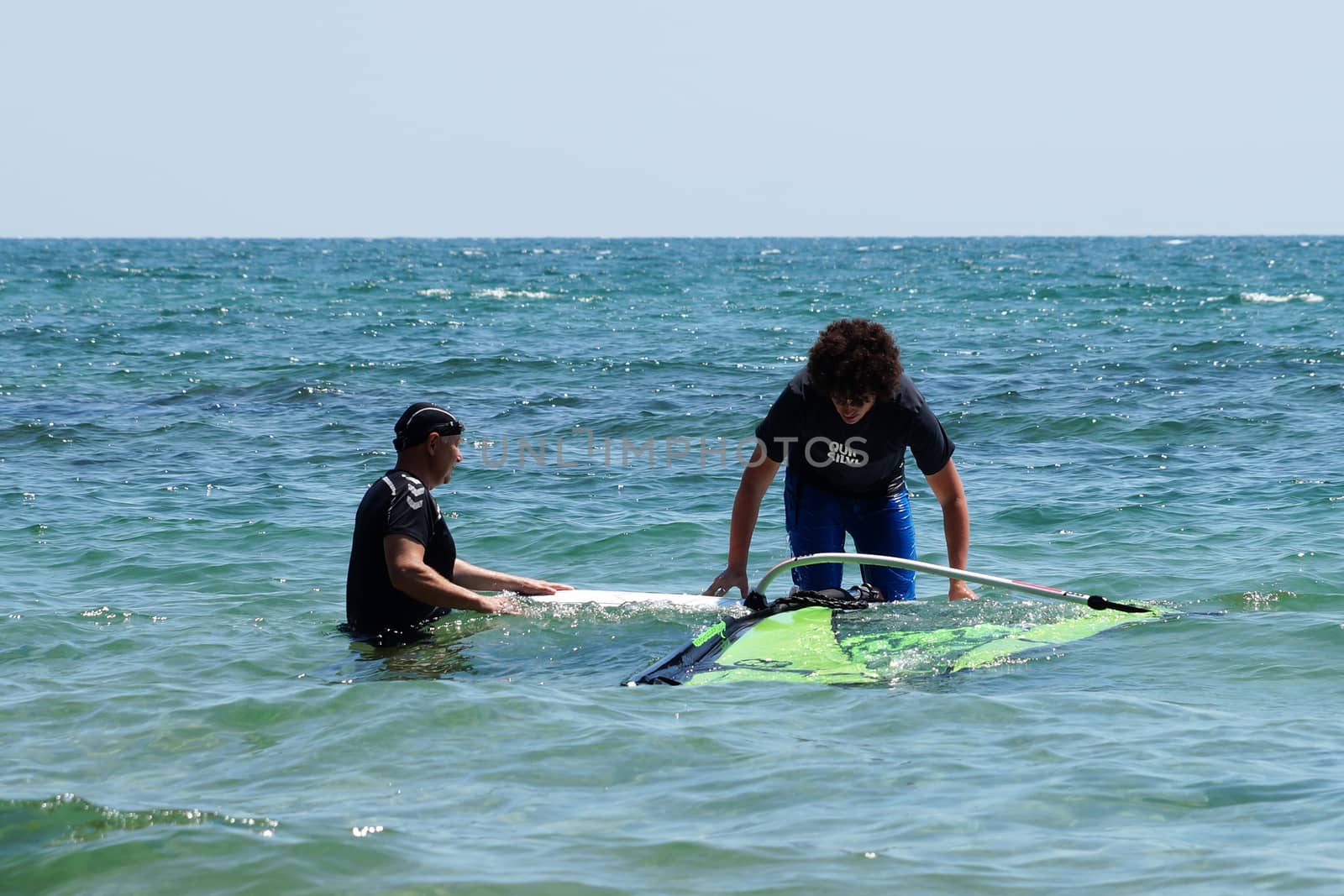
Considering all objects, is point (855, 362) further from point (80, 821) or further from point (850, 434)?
point (80, 821)

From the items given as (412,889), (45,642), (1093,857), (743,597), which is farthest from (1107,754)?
(45,642)

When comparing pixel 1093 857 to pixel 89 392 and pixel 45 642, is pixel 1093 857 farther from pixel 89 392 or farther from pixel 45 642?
pixel 89 392

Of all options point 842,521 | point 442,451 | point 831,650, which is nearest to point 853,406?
point 842,521

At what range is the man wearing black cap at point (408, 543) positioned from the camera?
6.50 metres

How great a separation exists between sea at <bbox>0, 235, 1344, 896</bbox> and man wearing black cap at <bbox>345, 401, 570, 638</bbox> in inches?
9.5

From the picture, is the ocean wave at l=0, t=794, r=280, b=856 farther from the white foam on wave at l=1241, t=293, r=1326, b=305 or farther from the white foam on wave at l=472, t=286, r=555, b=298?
the white foam on wave at l=472, t=286, r=555, b=298

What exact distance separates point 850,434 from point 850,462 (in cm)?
17

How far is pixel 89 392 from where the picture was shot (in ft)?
63.0

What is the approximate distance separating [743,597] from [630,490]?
5.82m

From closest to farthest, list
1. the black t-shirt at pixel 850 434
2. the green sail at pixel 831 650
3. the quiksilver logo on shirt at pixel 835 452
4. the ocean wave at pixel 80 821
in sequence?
the ocean wave at pixel 80 821
the green sail at pixel 831 650
the black t-shirt at pixel 850 434
the quiksilver logo on shirt at pixel 835 452

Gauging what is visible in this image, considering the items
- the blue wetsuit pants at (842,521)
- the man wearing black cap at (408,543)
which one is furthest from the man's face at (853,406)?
the man wearing black cap at (408,543)

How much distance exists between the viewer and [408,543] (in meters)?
6.51

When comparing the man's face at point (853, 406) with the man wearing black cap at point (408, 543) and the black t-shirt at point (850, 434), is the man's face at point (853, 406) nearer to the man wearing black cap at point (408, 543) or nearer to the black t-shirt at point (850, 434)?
the black t-shirt at point (850, 434)

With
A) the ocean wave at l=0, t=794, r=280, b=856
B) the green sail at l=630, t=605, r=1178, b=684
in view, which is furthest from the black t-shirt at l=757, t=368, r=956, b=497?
the ocean wave at l=0, t=794, r=280, b=856
